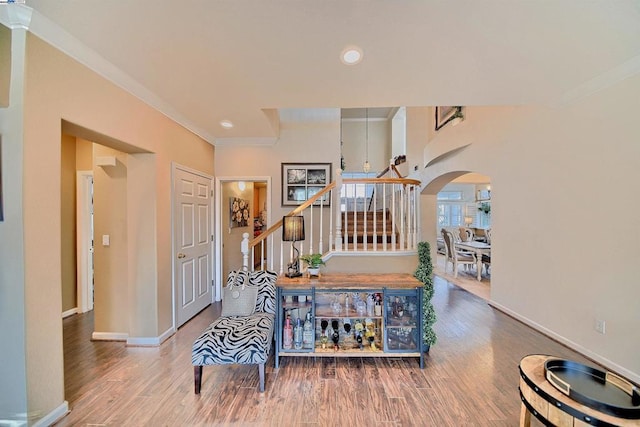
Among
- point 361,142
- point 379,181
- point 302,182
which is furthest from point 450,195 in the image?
point 379,181

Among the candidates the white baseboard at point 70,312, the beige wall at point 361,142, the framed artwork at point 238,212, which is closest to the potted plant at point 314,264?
the framed artwork at point 238,212

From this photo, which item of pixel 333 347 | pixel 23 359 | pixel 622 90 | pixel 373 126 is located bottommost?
pixel 333 347

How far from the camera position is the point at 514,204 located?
3701 mm

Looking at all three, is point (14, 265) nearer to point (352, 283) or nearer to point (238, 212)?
point (352, 283)

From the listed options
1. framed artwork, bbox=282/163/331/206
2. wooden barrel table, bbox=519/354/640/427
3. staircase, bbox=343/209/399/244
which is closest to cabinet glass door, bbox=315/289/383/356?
staircase, bbox=343/209/399/244

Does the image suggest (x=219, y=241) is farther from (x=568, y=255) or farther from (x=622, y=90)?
(x=622, y=90)

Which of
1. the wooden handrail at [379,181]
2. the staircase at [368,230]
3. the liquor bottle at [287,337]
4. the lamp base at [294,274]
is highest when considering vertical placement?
the wooden handrail at [379,181]

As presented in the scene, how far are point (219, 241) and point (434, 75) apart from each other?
12.6 ft

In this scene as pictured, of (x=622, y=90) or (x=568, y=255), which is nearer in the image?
(x=622, y=90)

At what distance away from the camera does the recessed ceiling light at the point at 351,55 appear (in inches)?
85.4

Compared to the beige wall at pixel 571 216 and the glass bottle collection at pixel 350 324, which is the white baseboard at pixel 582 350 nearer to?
the beige wall at pixel 571 216

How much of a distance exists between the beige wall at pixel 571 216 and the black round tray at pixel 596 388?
1465mm

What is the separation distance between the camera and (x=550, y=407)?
1312 millimetres

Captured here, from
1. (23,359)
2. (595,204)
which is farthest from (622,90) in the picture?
(23,359)
